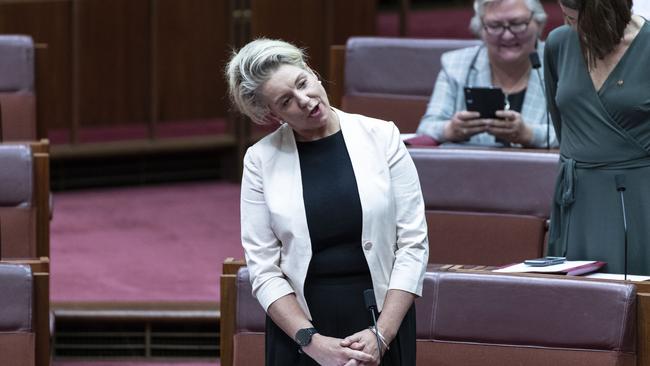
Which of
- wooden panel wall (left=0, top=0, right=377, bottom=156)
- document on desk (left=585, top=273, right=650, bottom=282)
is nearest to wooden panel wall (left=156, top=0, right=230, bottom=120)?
wooden panel wall (left=0, top=0, right=377, bottom=156)

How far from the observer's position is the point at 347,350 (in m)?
0.85

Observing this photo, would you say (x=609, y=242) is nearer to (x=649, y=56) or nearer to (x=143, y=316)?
(x=649, y=56)

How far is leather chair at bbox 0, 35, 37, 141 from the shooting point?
5.79 ft

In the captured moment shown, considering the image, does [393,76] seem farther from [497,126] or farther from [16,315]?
[16,315]

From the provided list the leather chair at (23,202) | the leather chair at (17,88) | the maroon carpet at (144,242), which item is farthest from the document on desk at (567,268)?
the leather chair at (17,88)

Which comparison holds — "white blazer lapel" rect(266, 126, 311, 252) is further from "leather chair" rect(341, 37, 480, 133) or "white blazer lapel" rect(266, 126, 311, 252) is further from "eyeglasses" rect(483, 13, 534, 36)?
"leather chair" rect(341, 37, 480, 133)

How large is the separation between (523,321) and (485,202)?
32 cm

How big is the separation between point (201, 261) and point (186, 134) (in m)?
0.53

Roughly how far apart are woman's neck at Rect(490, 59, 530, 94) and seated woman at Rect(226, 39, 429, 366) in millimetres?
638

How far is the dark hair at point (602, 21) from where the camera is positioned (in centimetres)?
106

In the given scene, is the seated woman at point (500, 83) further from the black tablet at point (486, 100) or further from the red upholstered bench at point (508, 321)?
the red upholstered bench at point (508, 321)

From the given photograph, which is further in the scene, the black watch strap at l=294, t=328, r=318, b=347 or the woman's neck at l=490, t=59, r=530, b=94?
the woman's neck at l=490, t=59, r=530, b=94

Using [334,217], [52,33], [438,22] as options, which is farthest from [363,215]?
[438,22]

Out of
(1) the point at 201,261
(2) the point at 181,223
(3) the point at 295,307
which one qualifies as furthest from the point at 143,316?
(3) the point at 295,307
